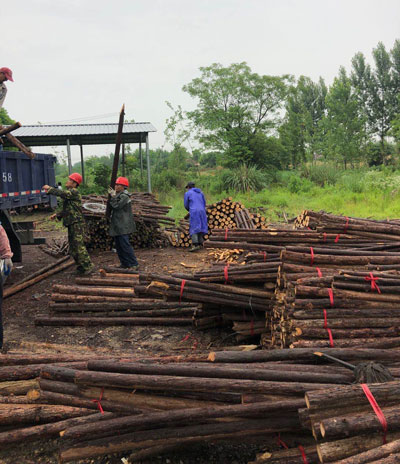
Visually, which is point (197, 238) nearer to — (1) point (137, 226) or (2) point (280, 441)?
(1) point (137, 226)

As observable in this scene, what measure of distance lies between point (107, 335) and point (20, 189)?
4.25 metres

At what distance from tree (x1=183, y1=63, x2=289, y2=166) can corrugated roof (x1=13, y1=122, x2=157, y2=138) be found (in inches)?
307

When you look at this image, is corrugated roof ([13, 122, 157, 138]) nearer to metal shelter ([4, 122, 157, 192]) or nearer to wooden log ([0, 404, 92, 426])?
metal shelter ([4, 122, 157, 192])

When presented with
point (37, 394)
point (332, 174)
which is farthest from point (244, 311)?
point (332, 174)

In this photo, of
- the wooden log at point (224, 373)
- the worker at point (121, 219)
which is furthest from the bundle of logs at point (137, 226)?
the wooden log at point (224, 373)

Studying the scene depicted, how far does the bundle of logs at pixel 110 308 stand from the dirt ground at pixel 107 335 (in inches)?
4.1

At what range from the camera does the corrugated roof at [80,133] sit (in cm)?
2020

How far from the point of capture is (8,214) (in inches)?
324

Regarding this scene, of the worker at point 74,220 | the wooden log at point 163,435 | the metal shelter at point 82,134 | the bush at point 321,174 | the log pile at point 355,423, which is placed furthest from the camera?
the bush at point 321,174

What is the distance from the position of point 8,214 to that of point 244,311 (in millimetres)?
5417

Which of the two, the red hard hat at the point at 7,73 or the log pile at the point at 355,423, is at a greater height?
the red hard hat at the point at 7,73

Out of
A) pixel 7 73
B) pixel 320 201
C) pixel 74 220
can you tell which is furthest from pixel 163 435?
pixel 320 201

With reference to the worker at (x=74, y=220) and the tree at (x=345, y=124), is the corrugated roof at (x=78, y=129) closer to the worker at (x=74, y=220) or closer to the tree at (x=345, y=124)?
the worker at (x=74, y=220)

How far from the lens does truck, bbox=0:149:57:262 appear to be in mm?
7902
